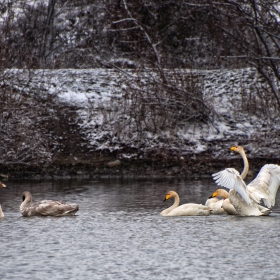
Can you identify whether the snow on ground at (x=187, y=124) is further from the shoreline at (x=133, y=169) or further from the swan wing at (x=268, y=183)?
the swan wing at (x=268, y=183)

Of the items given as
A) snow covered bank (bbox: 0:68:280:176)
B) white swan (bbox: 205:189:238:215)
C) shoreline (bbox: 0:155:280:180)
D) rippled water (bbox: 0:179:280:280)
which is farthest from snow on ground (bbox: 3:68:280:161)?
white swan (bbox: 205:189:238:215)

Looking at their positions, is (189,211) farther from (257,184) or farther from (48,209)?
(48,209)

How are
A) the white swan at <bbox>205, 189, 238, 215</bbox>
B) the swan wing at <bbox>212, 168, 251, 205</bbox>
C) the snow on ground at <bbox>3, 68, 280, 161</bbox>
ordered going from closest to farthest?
the swan wing at <bbox>212, 168, 251, 205</bbox> → the white swan at <bbox>205, 189, 238, 215</bbox> → the snow on ground at <bbox>3, 68, 280, 161</bbox>

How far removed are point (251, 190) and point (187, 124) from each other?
445 inches

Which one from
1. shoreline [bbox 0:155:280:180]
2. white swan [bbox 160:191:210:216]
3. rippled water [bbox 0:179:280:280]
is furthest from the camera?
shoreline [bbox 0:155:280:180]

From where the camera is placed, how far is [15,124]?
21984mm

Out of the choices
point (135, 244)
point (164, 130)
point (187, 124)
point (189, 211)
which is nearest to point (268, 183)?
point (189, 211)

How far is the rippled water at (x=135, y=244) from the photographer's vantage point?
28.2ft

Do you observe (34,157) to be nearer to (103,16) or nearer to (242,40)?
(242,40)

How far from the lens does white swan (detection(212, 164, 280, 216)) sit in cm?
1276

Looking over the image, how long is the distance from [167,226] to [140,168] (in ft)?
31.9

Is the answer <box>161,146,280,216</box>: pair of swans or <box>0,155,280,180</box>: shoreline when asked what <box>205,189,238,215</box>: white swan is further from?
<box>0,155,280,180</box>: shoreline

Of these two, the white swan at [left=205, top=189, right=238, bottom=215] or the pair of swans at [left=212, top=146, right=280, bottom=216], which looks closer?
the pair of swans at [left=212, top=146, right=280, bottom=216]

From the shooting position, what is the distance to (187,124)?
24.6 m
